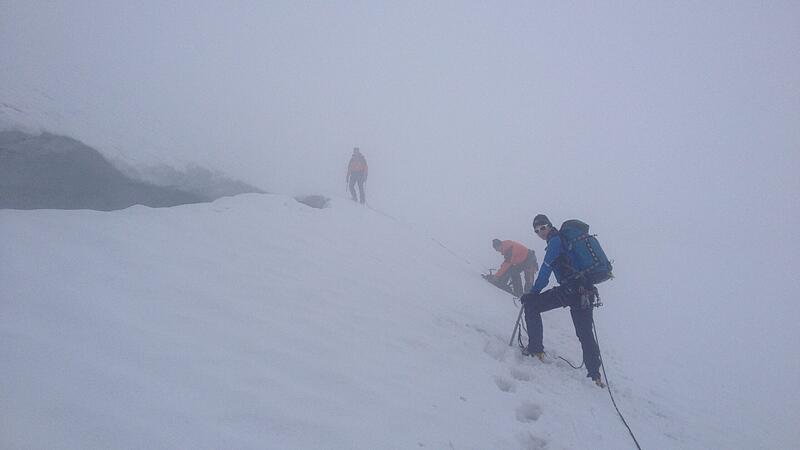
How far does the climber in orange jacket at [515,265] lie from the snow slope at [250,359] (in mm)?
3346

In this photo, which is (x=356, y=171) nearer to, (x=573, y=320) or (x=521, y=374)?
(x=573, y=320)

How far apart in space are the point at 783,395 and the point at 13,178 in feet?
66.2

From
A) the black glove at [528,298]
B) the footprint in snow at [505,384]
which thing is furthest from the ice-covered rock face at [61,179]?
the black glove at [528,298]

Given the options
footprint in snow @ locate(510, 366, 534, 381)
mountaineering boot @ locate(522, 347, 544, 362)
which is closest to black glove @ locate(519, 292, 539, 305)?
mountaineering boot @ locate(522, 347, 544, 362)

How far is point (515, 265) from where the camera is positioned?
11.9 metres

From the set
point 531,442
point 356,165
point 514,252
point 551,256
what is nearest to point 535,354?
point 551,256

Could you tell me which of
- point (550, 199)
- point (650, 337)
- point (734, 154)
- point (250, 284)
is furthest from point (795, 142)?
point (250, 284)

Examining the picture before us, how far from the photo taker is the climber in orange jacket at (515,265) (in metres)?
11.6

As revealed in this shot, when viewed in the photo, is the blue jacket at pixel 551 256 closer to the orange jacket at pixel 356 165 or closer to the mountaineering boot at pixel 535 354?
the mountaineering boot at pixel 535 354

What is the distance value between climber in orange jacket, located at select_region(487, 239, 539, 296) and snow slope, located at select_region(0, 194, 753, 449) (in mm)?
3346

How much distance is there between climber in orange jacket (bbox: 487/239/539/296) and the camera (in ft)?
38.0

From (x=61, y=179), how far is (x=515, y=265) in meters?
13.2

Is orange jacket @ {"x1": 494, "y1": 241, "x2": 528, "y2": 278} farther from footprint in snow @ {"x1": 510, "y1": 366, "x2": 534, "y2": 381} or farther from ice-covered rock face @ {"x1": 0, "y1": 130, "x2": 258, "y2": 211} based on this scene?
ice-covered rock face @ {"x1": 0, "y1": 130, "x2": 258, "y2": 211}

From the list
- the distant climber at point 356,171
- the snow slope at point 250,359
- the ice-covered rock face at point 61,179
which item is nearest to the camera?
the snow slope at point 250,359
